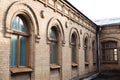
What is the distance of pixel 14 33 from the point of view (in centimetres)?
758

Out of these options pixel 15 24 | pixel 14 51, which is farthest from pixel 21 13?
pixel 14 51

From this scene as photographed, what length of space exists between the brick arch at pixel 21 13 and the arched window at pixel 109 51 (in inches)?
507

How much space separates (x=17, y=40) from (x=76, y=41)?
6.99 metres

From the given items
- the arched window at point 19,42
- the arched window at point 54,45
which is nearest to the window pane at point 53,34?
the arched window at point 54,45

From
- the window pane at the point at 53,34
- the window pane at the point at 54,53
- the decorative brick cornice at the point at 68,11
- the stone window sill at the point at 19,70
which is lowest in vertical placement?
the stone window sill at the point at 19,70

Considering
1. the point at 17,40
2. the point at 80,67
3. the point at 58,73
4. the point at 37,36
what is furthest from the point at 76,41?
the point at 17,40

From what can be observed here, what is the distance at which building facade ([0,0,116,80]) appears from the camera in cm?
686

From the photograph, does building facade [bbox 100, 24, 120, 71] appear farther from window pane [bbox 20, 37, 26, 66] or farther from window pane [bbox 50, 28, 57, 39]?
window pane [bbox 20, 37, 26, 66]

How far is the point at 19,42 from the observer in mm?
7895

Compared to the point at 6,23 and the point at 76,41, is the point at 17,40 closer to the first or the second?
the point at 6,23

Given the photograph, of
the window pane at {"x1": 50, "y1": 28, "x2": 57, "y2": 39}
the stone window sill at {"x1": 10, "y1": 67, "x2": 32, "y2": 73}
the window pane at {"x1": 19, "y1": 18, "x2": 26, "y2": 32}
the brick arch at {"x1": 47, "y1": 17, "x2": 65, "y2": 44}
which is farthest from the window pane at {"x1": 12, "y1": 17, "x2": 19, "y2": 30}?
the window pane at {"x1": 50, "y1": 28, "x2": 57, "y2": 39}

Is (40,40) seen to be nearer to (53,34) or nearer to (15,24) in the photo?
(15,24)

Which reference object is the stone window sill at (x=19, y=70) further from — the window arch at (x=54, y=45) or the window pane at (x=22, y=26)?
the window arch at (x=54, y=45)

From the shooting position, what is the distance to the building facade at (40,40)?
22.5 ft
